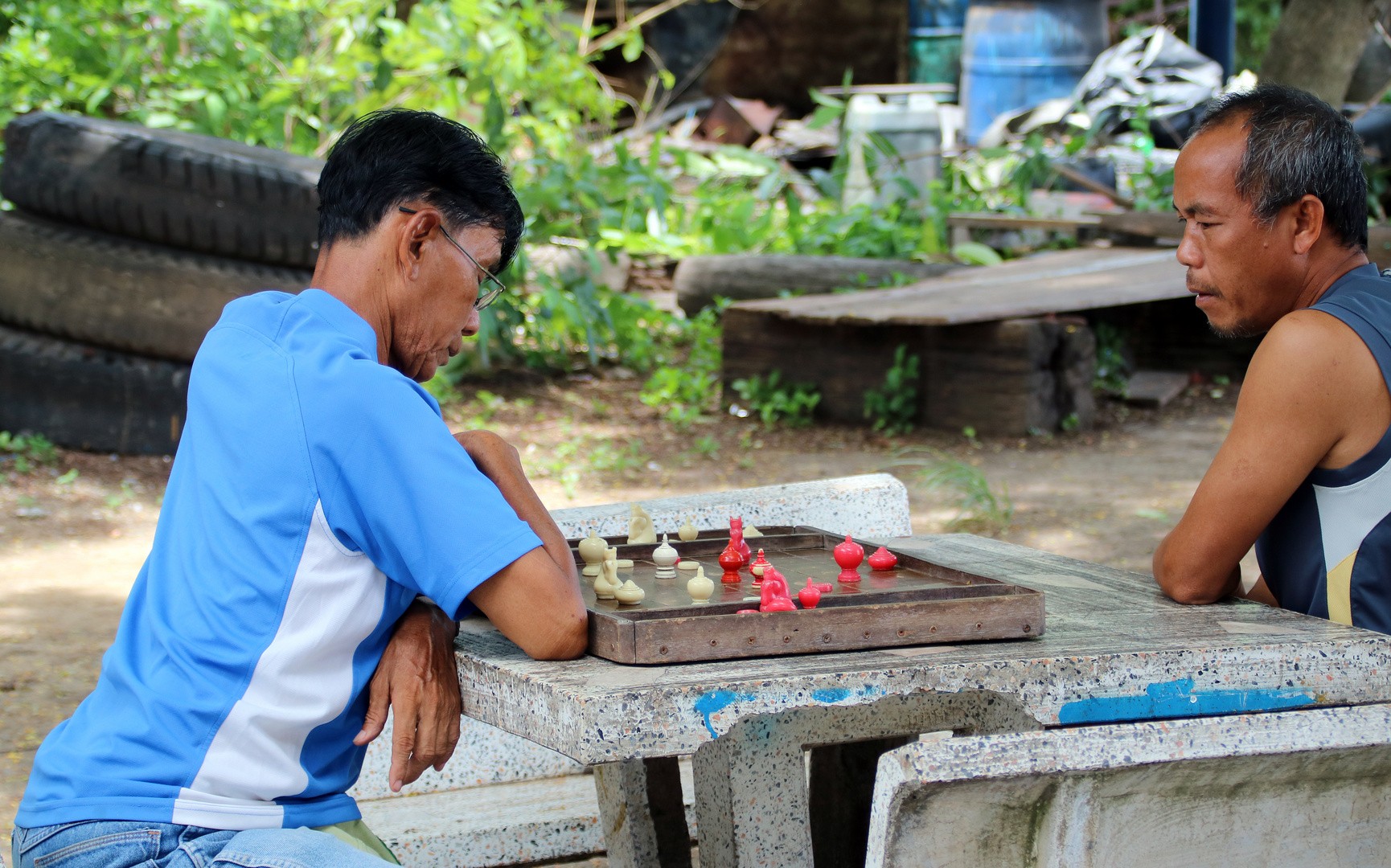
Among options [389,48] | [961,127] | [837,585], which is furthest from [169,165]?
[961,127]

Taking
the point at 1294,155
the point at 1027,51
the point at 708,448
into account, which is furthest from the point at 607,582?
the point at 1027,51

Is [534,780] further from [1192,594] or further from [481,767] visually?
[1192,594]

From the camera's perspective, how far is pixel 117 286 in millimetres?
5906

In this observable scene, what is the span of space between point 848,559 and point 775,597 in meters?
0.27

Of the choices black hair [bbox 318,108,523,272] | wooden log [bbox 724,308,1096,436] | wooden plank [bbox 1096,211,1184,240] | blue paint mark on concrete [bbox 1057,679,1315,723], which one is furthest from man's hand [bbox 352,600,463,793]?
wooden plank [bbox 1096,211,1184,240]

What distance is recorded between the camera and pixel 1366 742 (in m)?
1.57

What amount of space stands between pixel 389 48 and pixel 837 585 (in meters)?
6.20

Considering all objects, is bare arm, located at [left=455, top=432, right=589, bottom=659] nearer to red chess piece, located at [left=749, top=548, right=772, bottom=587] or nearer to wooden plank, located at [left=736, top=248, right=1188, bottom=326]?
red chess piece, located at [left=749, top=548, right=772, bottom=587]

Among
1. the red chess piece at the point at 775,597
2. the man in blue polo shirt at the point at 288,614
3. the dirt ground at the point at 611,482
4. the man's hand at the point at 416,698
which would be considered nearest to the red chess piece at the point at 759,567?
the red chess piece at the point at 775,597

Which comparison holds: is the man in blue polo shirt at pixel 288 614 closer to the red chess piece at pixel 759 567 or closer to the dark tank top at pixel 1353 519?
the red chess piece at pixel 759 567

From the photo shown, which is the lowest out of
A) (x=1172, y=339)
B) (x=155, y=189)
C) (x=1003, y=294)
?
(x=1172, y=339)

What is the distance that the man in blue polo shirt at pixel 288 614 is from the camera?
158 centimetres

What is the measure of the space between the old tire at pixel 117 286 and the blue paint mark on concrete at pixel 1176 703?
484 cm

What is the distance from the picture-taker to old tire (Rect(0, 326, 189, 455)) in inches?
234
